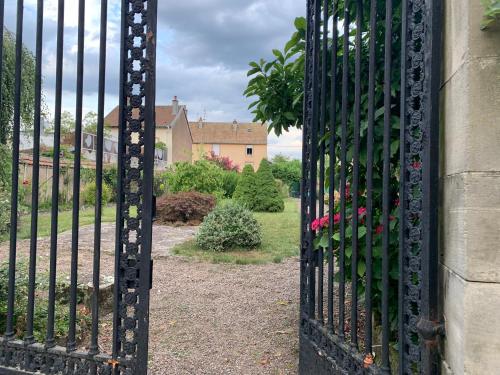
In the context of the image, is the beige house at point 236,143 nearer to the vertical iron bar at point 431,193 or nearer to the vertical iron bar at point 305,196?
the vertical iron bar at point 305,196

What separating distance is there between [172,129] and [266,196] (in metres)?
19.7

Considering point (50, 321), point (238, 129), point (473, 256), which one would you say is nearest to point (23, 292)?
point (50, 321)

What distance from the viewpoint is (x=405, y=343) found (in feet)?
5.82

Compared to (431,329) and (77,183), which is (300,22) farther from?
(431,329)

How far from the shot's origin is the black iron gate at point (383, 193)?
167 centimetres

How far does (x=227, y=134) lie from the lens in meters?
52.3

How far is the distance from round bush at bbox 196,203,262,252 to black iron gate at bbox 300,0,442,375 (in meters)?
5.61

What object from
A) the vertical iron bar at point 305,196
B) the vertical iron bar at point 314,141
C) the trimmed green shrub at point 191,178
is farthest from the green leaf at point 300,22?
the trimmed green shrub at point 191,178

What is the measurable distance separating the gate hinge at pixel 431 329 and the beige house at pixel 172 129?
1259 inches

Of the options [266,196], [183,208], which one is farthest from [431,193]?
[266,196]

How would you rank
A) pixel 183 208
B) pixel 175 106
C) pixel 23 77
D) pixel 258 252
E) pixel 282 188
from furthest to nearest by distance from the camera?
pixel 175 106 < pixel 282 188 < pixel 183 208 < pixel 258 252 < pixel 23 77

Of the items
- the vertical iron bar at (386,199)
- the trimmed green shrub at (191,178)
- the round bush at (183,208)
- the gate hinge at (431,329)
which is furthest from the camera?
the trimmed green shrub at (191,178)

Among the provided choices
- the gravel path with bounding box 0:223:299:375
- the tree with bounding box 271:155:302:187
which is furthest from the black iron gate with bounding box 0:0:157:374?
the tree with bounding box 271:155:302:187

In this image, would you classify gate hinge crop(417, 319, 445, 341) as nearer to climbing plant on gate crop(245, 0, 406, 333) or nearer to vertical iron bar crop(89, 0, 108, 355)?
climbing plant on gate crop(245, 0, 406, 333)
